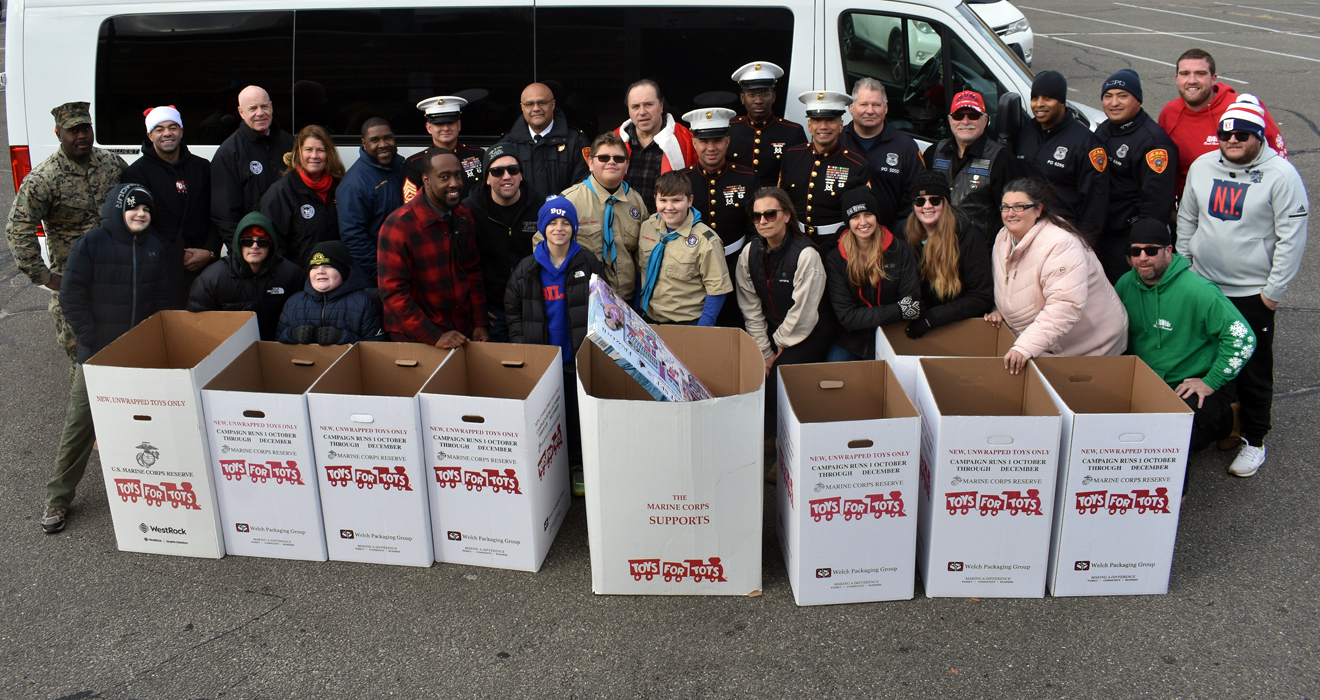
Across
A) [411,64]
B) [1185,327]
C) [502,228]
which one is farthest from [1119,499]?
[411,64]

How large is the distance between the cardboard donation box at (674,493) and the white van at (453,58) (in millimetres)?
2595

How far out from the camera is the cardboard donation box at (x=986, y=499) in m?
3.86

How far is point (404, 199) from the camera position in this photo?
5703 mm

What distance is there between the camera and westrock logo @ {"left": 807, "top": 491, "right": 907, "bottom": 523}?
12.8 ft

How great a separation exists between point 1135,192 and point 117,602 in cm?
557

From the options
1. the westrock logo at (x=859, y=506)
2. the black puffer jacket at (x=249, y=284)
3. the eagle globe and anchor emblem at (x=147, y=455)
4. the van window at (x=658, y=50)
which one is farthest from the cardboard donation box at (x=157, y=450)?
the westrock logo at (x=859, y=506)

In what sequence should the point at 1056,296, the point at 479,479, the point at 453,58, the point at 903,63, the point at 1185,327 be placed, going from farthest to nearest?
the point at 453,58
the point at 903,63
the point at 1185,327
the point at 1056,296
the point at 479,479

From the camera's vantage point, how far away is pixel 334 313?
16.3 ft

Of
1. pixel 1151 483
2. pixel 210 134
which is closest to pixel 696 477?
pixel 1151 483

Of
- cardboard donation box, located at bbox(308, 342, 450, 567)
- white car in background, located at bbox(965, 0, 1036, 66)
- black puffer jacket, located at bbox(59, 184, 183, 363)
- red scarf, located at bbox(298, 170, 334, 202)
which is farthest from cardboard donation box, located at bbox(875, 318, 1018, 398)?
white car in background, located at bbox(965, 0, 1036, 66)

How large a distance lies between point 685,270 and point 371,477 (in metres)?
1.87

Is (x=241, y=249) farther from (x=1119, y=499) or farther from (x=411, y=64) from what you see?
(x=1119, y=499)

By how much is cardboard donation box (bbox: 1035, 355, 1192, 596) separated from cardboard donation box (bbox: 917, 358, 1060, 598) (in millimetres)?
71

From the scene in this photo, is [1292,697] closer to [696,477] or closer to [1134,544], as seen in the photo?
[1134,544]
